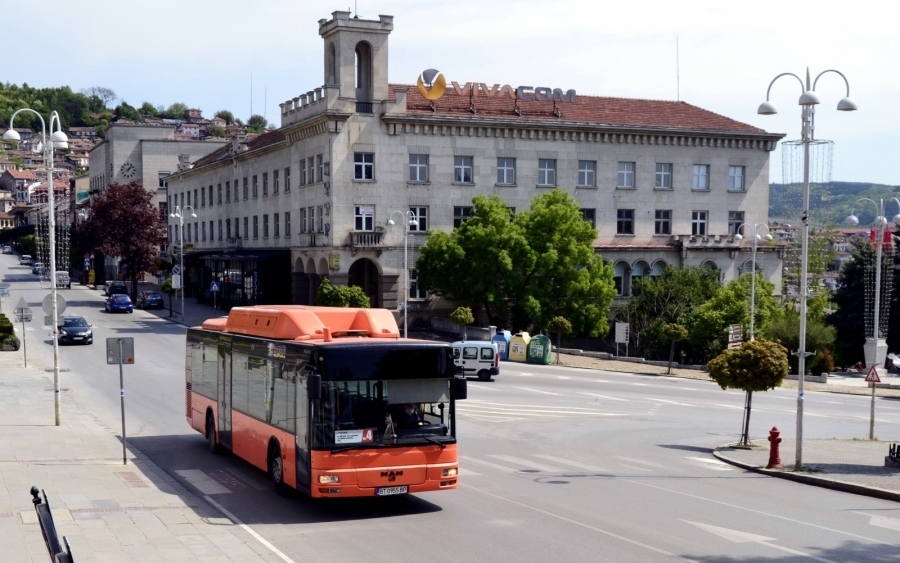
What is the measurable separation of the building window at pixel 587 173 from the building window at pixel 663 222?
550 centimetres

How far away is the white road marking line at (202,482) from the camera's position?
59.0ft

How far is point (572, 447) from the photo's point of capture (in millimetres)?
24969

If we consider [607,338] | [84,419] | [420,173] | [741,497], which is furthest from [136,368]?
[607,338]

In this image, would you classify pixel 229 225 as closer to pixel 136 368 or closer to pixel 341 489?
pixel 136 368

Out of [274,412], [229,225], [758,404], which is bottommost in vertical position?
[758,404]

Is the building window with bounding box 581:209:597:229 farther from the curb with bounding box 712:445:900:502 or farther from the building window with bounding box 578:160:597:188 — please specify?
the curb with bounding box 712:445:900:502

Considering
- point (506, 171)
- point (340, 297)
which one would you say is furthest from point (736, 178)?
point (340, 297)

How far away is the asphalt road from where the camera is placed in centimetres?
1377

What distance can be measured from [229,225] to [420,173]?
26.5m

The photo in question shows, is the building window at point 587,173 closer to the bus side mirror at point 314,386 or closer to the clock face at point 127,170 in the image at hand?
the bus side mirror at point 314,386

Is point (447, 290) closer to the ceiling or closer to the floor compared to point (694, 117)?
closer to the floor

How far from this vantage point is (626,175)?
66125mm

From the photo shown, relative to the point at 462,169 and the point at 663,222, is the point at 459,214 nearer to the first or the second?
the point at 462,169

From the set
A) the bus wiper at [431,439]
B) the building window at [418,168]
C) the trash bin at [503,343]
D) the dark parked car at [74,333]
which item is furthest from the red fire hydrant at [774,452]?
the building window at [418,168]
